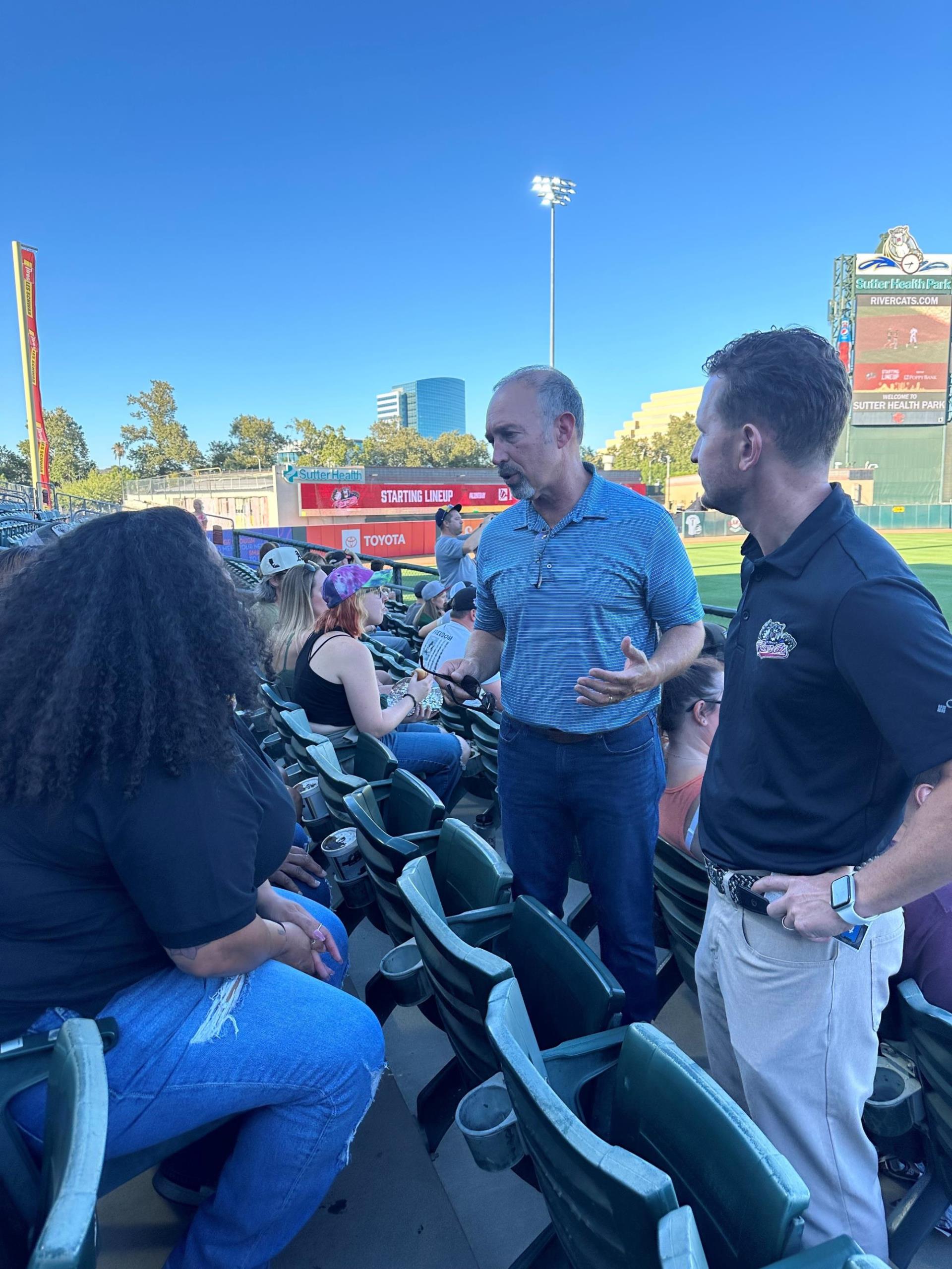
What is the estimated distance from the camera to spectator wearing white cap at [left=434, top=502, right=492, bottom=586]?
23.5ft

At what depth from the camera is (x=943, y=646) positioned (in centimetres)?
105

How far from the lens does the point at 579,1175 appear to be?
921mm

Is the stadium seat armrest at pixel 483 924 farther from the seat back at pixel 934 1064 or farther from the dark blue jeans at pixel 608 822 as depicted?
the seat back at pixel 934 1064

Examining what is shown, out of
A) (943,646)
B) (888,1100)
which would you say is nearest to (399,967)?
(888,1100)

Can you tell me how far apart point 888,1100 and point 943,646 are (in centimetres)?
94

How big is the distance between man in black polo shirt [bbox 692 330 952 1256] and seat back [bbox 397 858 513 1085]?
45 cm

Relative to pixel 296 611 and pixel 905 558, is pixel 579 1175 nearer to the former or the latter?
pixel 296 611

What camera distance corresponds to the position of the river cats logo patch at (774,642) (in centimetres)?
121

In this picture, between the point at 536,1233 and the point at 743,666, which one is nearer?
the point at 743,666

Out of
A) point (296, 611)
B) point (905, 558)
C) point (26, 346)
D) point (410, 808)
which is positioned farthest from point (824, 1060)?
point (26, 346)

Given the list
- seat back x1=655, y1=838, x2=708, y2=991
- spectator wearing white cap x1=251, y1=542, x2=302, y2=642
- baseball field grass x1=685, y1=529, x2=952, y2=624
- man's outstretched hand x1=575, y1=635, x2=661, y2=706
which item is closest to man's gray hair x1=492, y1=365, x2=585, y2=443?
man's outstretched hand x1=575, y1=635, x2=661, y2=706

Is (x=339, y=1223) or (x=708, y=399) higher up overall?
(x=708, y=399)

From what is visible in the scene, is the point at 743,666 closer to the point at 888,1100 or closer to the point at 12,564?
the point at 888,1100

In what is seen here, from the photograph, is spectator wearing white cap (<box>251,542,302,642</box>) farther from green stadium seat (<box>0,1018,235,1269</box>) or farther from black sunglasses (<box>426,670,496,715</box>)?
green stadium seat (<box>0,1018,235,1269</box>)
